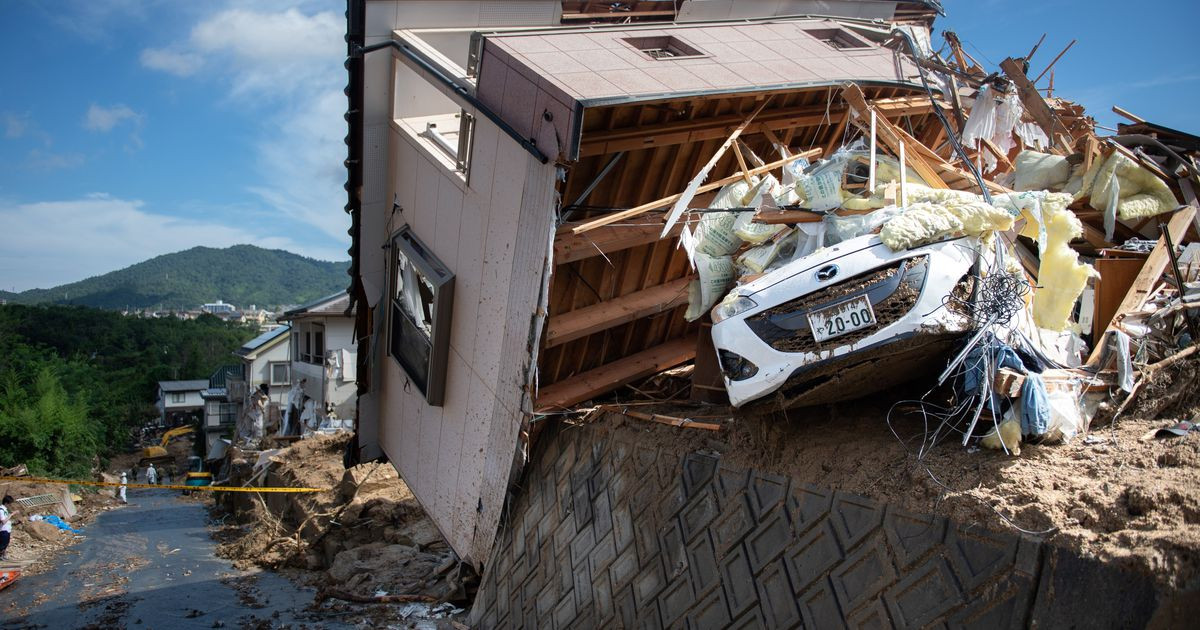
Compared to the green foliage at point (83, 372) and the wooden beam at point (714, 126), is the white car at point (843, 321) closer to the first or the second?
the wooden beam at point (714, 126)

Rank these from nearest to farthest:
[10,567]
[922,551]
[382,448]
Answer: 1. [922,551]
2. [382,448]
3. [10,567]

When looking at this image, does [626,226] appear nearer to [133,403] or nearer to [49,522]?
[49,522]

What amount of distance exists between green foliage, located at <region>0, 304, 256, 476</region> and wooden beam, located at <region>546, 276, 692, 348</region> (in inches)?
1251

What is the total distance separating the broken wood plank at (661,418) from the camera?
6.30 metres

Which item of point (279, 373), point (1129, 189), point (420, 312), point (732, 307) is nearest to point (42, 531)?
point (420, 312)

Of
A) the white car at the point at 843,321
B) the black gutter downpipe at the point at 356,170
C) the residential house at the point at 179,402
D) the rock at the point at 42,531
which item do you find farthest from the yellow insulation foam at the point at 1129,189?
the residential house at the point at 179,402

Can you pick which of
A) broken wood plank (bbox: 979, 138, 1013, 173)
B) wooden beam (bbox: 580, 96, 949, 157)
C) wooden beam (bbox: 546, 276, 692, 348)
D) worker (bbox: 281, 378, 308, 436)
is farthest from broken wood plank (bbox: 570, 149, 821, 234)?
worker (bbox: 281, 378, 308, 436)

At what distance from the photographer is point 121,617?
1048 centimetres

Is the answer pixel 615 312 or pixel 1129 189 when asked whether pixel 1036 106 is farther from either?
pixel 615 312

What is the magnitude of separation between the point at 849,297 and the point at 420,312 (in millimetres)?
5164

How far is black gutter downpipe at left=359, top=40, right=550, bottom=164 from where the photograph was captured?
6410 mm

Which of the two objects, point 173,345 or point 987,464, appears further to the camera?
point 173,345

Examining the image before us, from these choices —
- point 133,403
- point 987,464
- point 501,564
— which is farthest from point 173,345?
point 987,464

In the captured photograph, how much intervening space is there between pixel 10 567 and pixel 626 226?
14625 mm
